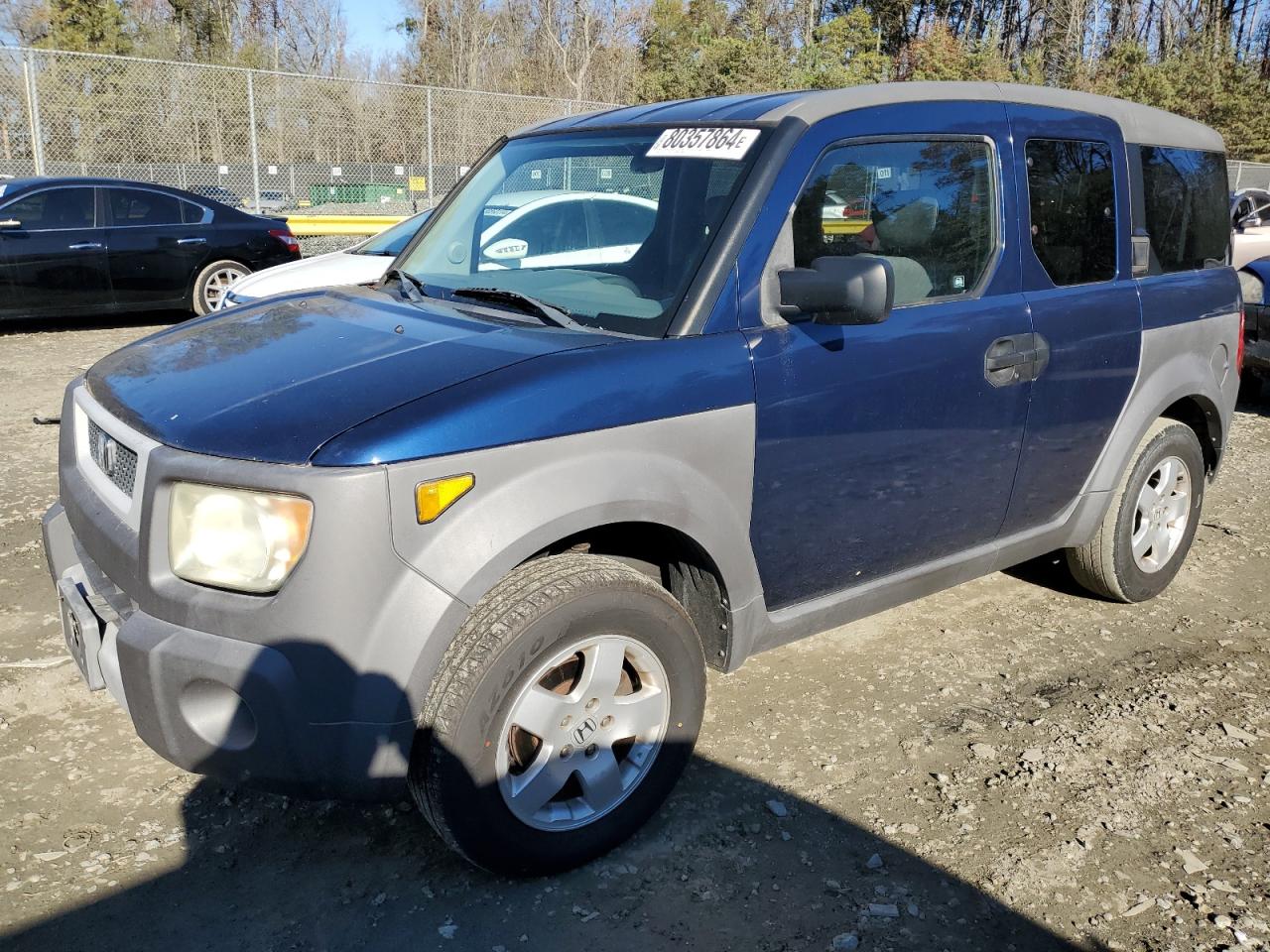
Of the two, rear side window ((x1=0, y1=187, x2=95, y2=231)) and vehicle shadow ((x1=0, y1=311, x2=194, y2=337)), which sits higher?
rear side window ((x1=0, y1=187, x2=95, y2=231))

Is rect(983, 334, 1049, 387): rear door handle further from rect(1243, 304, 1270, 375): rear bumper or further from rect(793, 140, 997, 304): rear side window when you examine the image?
rect(1243, 304, 1270, 375): rear bumper

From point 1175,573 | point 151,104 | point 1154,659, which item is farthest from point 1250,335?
point 151,104

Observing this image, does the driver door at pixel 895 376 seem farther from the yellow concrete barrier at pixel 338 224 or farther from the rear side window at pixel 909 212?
the yellow concrete barrier at pixel 338 224

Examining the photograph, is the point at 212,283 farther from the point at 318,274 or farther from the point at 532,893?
the point at 532,893

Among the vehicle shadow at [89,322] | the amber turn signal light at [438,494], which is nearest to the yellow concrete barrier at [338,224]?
the vehicle shadow at [89,322]

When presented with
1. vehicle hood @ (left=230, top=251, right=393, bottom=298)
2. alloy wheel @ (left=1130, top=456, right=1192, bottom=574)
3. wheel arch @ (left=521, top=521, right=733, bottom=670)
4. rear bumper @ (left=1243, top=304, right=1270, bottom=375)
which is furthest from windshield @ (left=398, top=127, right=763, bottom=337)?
rear bumper @ (left=1243, top=304, right=1270, bottom=375)

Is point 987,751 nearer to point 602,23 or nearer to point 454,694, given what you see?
point 454,694

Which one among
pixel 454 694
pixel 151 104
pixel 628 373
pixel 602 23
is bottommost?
pixel 454 694

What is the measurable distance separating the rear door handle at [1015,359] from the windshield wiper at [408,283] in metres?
1.85

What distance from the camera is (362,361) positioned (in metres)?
2.74

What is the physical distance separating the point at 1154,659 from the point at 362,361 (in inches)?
129

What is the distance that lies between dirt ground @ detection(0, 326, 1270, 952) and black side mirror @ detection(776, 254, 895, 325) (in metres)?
1.43

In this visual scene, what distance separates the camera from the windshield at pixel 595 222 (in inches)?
120

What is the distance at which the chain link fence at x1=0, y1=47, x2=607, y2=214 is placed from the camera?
1384 cm
